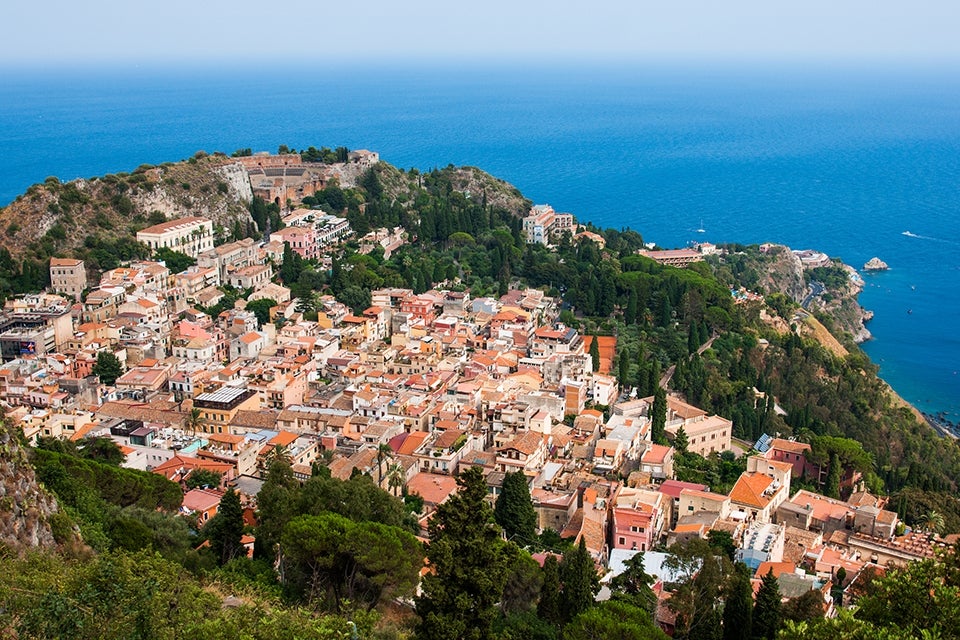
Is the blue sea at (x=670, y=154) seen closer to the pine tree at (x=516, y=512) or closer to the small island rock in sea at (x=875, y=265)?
the small island rock in sea at (x=875, y=265)

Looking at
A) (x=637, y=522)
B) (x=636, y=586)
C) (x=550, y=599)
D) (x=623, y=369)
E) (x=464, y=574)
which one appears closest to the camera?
(x=464, y=574)

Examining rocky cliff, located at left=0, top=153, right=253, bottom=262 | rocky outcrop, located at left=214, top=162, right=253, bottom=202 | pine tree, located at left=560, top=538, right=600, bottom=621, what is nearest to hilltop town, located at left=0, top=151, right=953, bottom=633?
pine tree, located at left=560, top=538, right=600, bottom=621

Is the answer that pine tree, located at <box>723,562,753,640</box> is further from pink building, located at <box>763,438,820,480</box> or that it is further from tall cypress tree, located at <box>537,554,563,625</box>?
pink building, located at <box>763,438,820,480</box>

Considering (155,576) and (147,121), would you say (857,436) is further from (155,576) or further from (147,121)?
(147,121)

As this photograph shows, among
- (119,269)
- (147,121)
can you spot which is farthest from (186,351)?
(147,121)

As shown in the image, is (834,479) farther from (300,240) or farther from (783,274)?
(783,274)

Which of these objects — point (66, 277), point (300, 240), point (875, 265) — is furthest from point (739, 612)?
point (875, 265)

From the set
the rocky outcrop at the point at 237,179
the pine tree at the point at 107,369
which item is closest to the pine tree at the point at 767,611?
the pine tree at the point at 107,369
